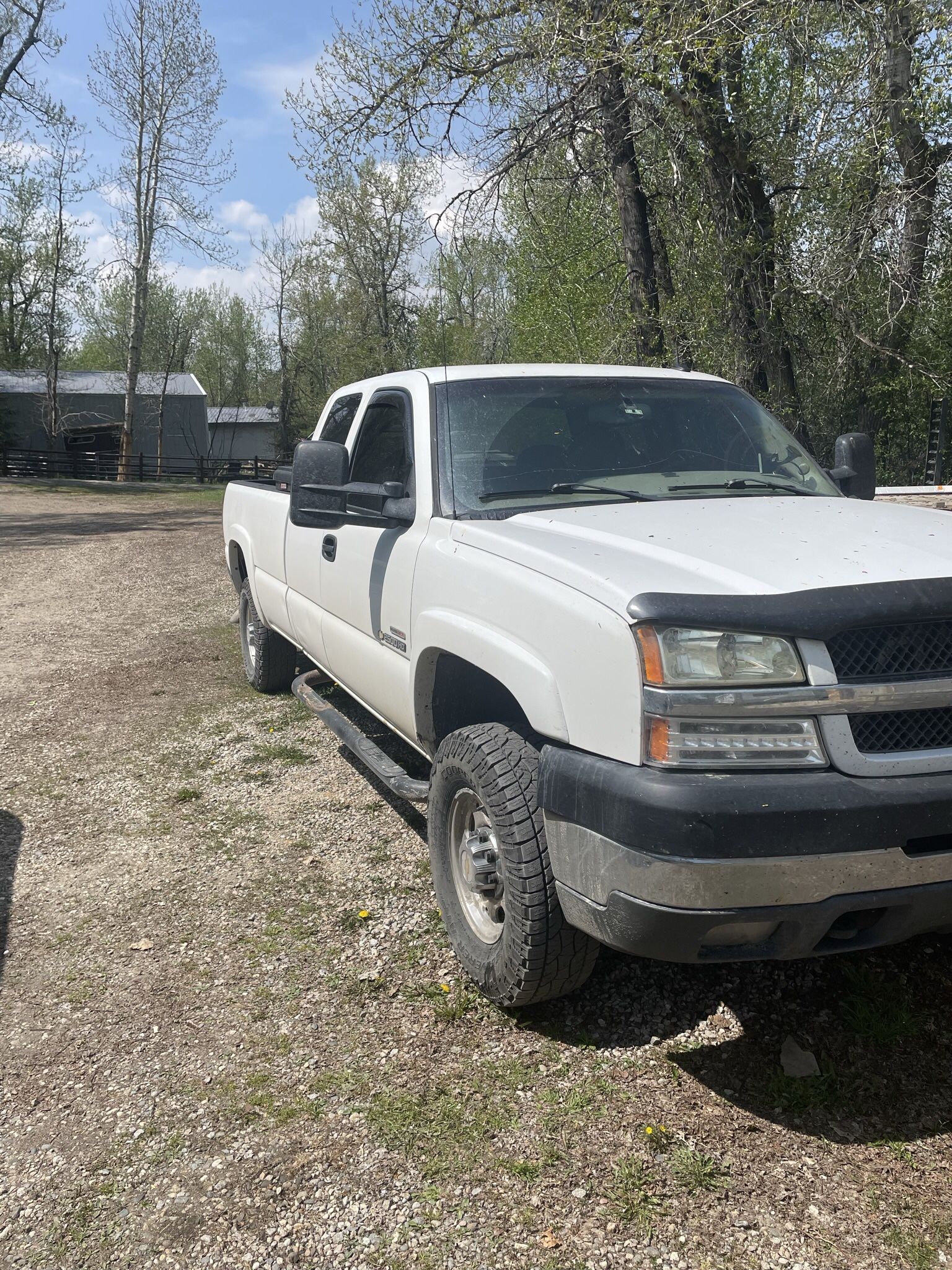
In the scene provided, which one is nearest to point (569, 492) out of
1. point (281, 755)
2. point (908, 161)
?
point (281, 755)

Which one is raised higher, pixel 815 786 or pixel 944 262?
pixel 944 262

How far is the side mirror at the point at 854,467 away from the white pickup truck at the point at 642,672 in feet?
0.69

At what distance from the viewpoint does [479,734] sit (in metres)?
3.27

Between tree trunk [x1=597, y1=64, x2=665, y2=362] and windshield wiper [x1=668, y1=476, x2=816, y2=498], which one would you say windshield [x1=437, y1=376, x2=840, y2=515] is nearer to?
windshield wiper [x1=668, y1=476, x2=816, y2=498]

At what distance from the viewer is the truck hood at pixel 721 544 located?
102 inches

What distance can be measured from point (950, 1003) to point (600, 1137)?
130cm

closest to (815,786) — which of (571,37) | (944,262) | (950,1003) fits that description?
(950,1003)

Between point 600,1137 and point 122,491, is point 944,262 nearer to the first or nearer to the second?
point 600,1137

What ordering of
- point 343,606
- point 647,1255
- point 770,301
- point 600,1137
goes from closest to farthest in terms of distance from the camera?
point 647,1255 → point 600,1137 → point 343,606 → point 770,301

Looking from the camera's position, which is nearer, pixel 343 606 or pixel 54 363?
pixel 343 606

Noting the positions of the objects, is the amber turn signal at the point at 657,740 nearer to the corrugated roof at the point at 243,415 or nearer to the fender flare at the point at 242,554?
the fender flare at the point at 242,554

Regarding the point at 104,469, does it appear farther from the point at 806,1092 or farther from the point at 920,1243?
the point at 920,1243

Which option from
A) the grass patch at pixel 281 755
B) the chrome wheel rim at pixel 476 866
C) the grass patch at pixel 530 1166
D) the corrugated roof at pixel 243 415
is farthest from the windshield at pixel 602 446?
the corrugated roof at pixel 243 415

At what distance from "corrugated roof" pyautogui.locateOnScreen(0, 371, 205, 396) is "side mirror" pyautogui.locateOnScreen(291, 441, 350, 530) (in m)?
45.3
